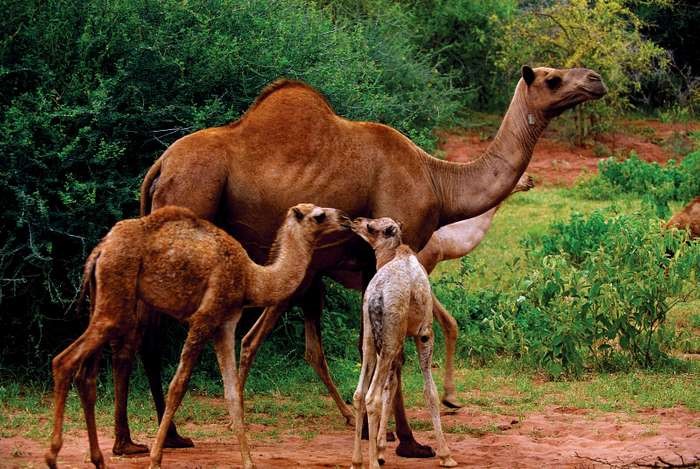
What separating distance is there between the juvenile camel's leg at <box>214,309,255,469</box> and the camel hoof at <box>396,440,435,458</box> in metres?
1.21

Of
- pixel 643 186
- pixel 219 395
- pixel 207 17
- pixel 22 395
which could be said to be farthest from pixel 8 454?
pixel 643 186

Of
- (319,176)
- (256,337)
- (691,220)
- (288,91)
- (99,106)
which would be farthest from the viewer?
(691,220)

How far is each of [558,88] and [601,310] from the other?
2.64 meters

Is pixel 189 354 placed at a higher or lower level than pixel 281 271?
lower

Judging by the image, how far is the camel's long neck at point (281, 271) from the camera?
6693mm

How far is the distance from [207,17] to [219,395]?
3.19m

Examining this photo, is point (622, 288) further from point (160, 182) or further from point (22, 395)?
point (22, 395)

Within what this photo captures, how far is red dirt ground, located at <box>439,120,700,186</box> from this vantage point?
21344 millimetres

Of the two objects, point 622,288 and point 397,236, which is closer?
point 397,236

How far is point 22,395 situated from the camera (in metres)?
8.70

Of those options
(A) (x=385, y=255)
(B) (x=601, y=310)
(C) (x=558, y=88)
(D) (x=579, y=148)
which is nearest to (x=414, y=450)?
(A) (x=385, y=255)

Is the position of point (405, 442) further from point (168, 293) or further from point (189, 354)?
point (168, 293)

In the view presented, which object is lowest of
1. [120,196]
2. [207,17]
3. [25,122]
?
[120,196]

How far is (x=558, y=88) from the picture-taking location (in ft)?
26.9
